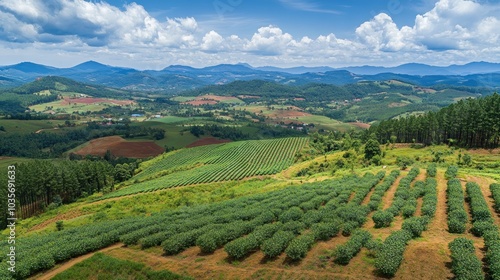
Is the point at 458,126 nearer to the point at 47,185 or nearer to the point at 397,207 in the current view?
the point at 397,207

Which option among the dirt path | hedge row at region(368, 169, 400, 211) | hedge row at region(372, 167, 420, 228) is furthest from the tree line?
hedge row at region(372, 167, 420, 228)

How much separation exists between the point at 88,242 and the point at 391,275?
34.7 meters

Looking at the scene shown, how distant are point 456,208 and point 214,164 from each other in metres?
116

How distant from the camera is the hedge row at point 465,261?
25.8 meters

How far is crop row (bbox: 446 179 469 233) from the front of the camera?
36.8 m

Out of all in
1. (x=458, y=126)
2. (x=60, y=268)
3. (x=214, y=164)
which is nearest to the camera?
(x=60, y=268)

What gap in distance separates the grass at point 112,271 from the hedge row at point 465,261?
24235 millimetres

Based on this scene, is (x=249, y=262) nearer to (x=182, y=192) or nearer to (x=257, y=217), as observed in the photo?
(x=257, y=217)

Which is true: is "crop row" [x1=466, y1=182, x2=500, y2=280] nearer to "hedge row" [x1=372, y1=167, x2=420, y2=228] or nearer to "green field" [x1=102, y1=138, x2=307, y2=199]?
"hedge row" [x1=372, y1=167, x2=420, y2=228]

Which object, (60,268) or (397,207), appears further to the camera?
(397,207)

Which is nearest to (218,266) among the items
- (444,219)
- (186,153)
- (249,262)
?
(249,262)

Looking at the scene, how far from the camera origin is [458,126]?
4124 inches

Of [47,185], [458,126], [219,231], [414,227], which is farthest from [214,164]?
[414,227]

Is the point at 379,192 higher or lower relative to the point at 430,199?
lower
